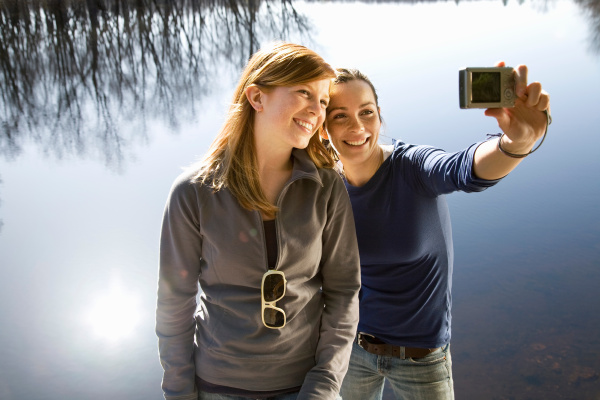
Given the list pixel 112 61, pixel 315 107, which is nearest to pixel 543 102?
pixel 315 107

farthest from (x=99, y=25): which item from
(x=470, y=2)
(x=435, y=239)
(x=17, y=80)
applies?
(x=435, y=239)

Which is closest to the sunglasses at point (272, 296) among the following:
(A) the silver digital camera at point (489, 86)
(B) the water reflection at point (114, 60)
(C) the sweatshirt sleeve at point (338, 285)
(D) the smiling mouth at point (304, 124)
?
(C) the sweatshirt sleeve at point (338, 285)

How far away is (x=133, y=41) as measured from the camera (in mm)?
9859

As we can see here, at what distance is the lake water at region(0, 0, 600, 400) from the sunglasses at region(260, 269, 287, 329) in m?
0.60

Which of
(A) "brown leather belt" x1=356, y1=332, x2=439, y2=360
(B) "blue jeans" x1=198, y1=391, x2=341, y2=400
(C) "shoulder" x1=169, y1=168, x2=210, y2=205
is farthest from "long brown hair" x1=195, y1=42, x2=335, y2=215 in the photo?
(A) "brown leather belt" x1=356, y1=332, x2=439, y2=360

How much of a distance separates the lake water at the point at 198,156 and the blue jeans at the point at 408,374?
2.67ft

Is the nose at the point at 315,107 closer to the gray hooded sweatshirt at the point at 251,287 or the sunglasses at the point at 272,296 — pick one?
the gray hooded sweatshirt at the point at 251,287

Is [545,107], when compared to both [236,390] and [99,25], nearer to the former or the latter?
[236,390]

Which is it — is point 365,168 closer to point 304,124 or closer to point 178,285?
point 304,124

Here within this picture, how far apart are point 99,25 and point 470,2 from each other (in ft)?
24.8

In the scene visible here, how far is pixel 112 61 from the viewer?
360 inches

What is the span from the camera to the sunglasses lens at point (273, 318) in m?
1.18

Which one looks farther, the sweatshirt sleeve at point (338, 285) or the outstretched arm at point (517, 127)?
the sweatshirt sleeve at point (338, 285)

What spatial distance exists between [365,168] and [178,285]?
558mm
